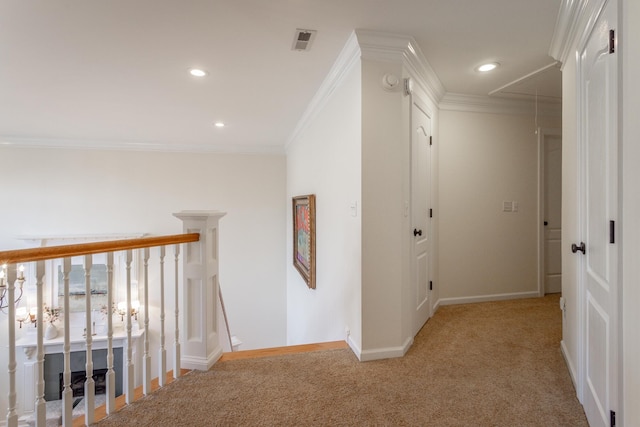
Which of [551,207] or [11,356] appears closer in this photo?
[11,356]

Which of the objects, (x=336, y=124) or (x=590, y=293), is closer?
(x=590, y=293)

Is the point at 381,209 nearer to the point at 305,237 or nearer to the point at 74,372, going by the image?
the point at 305,237

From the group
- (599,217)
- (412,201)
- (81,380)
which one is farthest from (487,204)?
(81,380)

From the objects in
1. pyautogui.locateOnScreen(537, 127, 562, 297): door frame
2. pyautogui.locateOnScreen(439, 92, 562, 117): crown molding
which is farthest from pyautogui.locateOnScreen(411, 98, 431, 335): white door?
pyautogui.locateOnScreen(537, 127, 562, 297): door frame

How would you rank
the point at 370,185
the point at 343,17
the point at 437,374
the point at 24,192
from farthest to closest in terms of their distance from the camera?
the point at 24,192
the point at 370,185
the point at 437,374
the point at 343,17

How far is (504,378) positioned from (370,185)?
1.50 meters

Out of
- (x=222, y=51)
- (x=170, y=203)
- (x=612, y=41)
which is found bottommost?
(x=170, y=203)

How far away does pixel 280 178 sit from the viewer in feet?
19.3

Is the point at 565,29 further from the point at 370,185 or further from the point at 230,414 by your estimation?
the point at 230,414

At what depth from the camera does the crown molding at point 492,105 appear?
333cm

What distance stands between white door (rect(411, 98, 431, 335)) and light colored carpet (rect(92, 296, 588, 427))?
14.9 inches

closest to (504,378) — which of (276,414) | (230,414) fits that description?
(276,414)

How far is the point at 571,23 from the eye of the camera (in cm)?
186

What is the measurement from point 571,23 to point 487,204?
6.39ft
